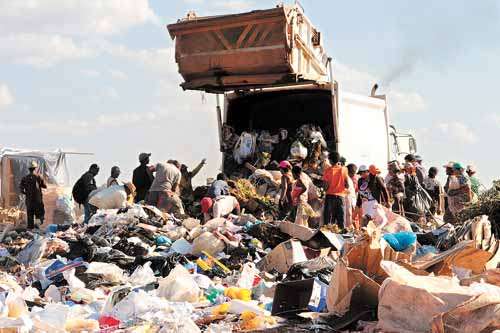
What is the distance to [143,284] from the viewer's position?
7.01m

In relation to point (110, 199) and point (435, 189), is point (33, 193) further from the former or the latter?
point (435, 189)

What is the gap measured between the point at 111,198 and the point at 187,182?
194cm

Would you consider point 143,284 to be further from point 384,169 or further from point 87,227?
point 384,169

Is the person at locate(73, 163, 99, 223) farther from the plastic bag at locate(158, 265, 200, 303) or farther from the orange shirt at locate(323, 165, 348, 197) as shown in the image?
the plastic bag at locate(158, 265, 200, 303)

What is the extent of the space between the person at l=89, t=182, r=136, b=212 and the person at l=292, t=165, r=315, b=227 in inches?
101

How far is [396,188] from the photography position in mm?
11375

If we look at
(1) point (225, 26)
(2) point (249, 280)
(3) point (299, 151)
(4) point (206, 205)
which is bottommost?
(2) point (249, 280)

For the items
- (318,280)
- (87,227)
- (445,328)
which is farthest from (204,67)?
(445,328)

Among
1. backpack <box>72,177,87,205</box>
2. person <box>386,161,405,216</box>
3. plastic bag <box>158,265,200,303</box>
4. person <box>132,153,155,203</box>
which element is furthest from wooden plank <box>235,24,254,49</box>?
plastic bag <box>158,265,200,303</box>

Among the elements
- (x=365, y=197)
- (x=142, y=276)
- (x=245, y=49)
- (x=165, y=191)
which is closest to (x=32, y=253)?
(x=142, y=276)

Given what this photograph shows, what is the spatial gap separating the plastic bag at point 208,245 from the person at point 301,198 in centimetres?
175

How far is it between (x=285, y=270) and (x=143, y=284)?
1.54 m

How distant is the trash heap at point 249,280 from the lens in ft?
15.2

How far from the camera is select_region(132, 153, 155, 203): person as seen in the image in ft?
41.1
